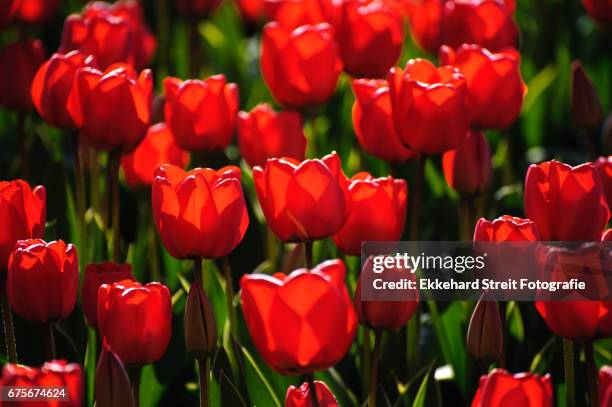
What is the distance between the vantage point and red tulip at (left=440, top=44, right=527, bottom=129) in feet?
5.61

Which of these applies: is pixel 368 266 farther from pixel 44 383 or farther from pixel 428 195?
pixel 428 195

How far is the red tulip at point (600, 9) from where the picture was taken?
2182 mm

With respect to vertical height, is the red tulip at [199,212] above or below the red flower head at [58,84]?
below

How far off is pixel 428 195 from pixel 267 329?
1121 millimetres

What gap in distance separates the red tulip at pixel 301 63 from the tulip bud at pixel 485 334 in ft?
2.27

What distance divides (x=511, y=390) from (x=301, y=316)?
26cm

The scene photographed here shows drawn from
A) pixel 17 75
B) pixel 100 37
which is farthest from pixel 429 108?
pixel 17 75

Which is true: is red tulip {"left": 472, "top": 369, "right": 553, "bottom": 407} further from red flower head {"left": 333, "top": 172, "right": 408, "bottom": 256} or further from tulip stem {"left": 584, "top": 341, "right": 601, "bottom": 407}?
red flower head {"left": 333, "top": 172, "right": 408, "bottom": 256}

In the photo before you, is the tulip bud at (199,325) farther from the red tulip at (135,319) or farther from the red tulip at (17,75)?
the red tulip at (17,75)

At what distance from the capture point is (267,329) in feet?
3.78

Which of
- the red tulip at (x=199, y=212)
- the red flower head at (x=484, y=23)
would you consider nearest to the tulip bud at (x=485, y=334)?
the red tulip at (x=199, y=212)

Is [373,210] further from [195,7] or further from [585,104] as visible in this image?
[195,7]

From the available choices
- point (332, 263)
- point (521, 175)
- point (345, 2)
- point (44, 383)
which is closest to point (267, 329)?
point (332, 263)

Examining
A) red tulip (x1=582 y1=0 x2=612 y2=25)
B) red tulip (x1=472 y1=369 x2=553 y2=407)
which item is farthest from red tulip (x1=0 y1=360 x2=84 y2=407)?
red tulip (x1=582 y1=0 x2=612 y2=25)
